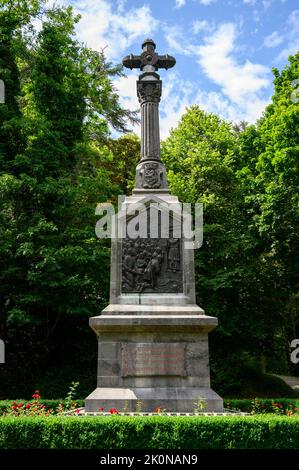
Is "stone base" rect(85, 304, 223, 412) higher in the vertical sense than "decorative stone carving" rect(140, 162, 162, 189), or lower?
lower

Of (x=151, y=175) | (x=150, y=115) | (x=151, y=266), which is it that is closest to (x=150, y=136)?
(x=150, y=115)

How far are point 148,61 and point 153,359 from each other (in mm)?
7883

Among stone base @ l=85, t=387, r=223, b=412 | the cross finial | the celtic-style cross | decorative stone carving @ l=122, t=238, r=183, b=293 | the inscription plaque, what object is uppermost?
the cross finial

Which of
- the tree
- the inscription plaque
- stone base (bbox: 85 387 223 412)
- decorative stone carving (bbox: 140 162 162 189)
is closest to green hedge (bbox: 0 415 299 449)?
stone base (bbox: 85 387 223 412)

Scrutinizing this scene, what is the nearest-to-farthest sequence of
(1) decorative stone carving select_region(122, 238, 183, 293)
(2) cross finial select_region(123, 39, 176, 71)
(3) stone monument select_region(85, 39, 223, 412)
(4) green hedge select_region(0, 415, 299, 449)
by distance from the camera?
(4) green hedge select_region(0, 415, 299, 449) → (3) stone monument select_region(85, 39, 223, 412) → (1) decorative stone carving select_region(122, 238, 183, 293) → (2) cross finial select_region(123, 39, 176, 71)

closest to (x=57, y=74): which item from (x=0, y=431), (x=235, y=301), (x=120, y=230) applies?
(x=120, y=230)

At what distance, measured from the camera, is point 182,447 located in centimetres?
607

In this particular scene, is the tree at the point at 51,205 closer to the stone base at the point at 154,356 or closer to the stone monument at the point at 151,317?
the stone monument at the point at 151,317

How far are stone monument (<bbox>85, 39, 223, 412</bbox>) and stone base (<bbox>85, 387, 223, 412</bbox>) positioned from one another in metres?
0.02

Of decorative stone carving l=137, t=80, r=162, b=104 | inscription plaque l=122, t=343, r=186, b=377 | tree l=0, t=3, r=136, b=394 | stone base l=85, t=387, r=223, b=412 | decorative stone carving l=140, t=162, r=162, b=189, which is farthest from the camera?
tree l=0, t=3, r=136, b=394

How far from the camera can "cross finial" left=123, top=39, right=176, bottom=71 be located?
12398mm

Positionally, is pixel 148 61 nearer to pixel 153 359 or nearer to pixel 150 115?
pixel 150 115

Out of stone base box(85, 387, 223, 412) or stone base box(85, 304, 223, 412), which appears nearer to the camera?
stone base box(85, 387, 223, 412)

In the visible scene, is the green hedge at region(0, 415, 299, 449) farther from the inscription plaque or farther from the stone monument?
the inscription plaque
